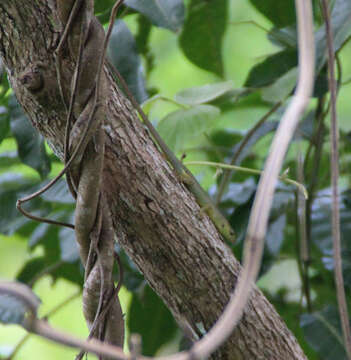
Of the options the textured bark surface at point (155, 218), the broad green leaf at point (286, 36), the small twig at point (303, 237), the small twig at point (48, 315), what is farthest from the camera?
the broad green leaf at point (286, 36)

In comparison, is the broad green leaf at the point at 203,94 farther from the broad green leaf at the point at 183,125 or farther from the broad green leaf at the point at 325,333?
the broad green leaf at the point at 325,333

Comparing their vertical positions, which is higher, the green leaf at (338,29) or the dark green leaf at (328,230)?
the green leaf at (338,29)

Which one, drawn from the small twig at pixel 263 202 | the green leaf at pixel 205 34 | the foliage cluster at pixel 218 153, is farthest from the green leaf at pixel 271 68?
the small twig at pixel 263 202

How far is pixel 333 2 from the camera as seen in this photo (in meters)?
1.05

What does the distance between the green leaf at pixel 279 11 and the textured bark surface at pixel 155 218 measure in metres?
0.65

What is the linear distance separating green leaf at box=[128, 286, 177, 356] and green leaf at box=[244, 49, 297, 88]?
57cm

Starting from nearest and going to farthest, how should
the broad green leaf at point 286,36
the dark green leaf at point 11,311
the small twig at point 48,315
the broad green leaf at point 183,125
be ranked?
the dark green leaf at point 11,311, the broad green leaf at point 183,125, the small twig at point 48,315, the broad green leaf at point 286,36

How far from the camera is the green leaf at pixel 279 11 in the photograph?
1.17 metres

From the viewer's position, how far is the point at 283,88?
3.51ft

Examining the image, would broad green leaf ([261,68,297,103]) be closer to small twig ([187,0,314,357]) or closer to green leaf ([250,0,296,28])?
green leaf ([250,0,296,28])

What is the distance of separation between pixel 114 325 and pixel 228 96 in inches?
30.8

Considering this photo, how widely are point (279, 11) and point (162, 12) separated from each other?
34cm

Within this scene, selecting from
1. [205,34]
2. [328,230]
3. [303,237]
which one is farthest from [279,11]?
[303,237]

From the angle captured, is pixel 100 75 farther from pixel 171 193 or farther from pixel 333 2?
pixel 333 2
